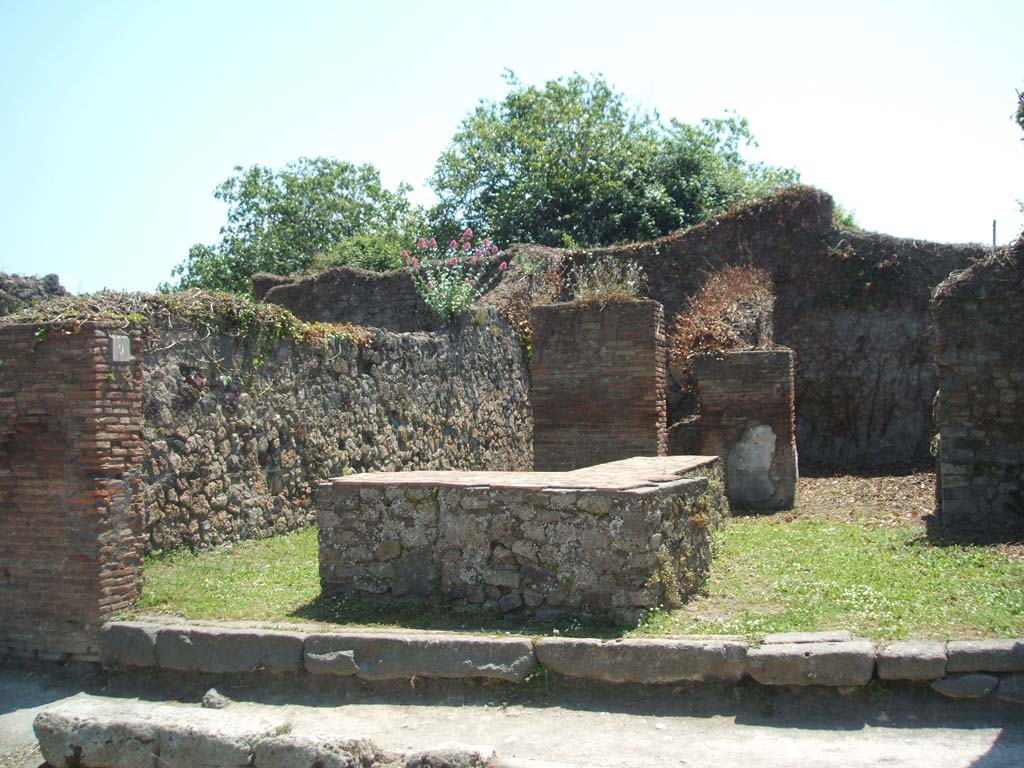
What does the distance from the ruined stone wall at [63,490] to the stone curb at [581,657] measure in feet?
1.41

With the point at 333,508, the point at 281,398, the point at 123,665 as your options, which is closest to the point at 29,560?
the point at 123,665

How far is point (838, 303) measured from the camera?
613 inches

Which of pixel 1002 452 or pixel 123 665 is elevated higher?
pixel 1002 452

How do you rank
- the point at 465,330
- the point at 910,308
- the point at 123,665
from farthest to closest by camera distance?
the point at 910,308 < the point at 465,330 < the point at 123,665

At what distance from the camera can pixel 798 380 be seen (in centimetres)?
1552

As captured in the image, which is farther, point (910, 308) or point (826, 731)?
A: point (910, 308)

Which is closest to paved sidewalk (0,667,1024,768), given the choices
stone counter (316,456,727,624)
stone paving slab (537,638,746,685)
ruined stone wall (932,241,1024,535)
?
stone paving slab (537,638,746,685)

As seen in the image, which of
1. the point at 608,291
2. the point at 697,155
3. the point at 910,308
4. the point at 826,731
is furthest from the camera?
the point at 697,155

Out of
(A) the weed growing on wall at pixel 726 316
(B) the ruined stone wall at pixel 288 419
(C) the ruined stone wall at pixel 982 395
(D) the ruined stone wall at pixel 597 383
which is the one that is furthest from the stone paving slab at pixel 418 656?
(A) the weed growing on wall at pixel 726 316

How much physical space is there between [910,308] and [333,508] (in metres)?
11.6

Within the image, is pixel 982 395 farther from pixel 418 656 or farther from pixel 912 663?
pixel 418 656

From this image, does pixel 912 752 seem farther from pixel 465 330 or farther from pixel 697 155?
pixel 697 155

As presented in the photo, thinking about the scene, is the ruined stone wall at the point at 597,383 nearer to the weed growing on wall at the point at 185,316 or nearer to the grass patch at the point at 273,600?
the weed growing on wall at the point at 185,316

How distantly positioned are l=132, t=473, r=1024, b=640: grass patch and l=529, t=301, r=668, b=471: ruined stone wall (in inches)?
81.4
